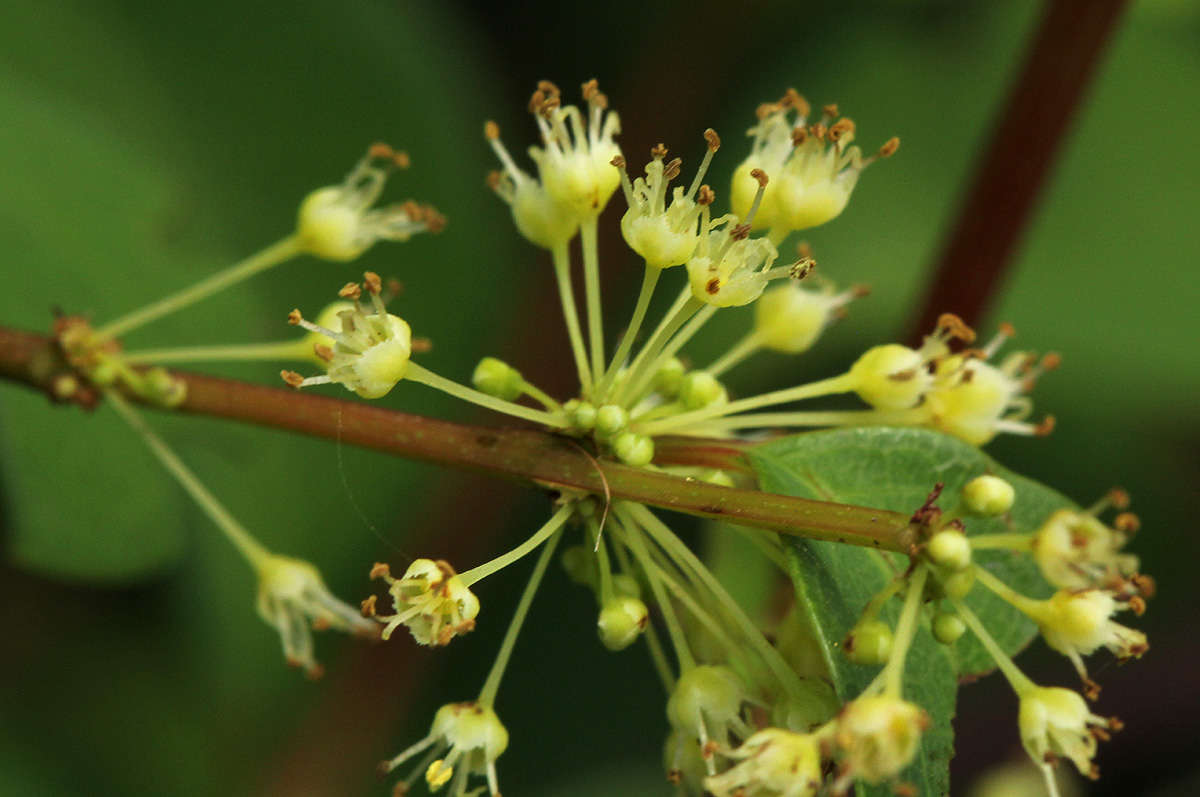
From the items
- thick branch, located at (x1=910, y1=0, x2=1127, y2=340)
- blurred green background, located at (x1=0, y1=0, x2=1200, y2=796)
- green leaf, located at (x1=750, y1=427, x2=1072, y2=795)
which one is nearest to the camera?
green leaf, located at (x1=750, y1=427, x2=1072, y2=795)

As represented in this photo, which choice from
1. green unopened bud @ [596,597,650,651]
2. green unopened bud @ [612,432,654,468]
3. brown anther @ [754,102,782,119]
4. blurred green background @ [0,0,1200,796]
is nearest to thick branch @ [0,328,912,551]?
green unopened bud @ [612,432,654,468]

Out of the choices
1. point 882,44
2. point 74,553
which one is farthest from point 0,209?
point 882,44

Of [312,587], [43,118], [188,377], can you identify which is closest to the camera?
[188,377]

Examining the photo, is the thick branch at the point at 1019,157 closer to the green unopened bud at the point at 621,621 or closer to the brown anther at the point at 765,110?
the brown anther at the point at 765,110

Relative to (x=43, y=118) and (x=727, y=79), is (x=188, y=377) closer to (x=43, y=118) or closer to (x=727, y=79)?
(x=43, y=118)

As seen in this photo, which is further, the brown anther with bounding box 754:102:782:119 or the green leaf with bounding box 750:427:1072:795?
the brown anther with bounding box 754:102:782:119

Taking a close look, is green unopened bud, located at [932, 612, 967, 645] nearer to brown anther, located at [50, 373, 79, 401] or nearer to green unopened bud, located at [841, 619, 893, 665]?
green unopened bud, located at [841, 619, 893, 665]
